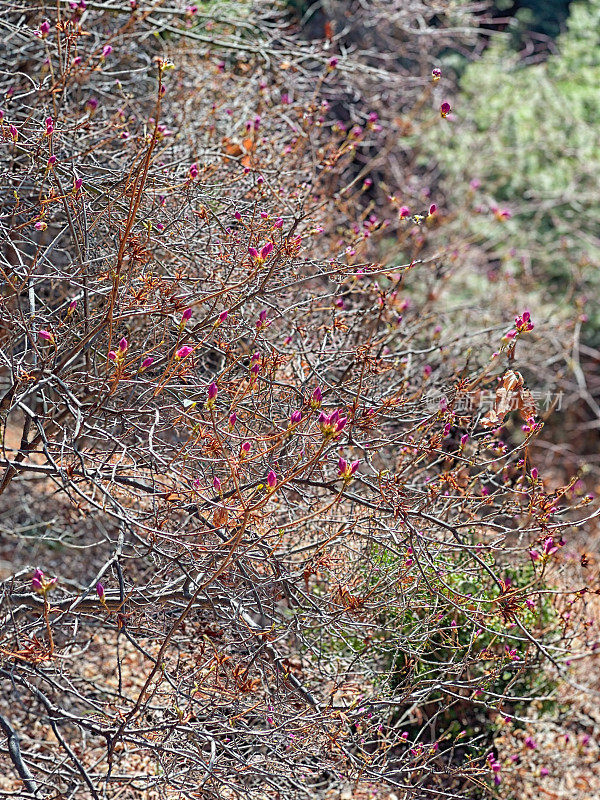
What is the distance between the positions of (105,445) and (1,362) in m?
0.99

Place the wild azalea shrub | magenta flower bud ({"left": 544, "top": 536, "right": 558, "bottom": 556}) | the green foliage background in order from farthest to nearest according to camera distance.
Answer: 1. the green foliage background
2. magenta flower bud ({"left": 544, "top": 536, "right": 558, "bottom": 556})
3. the wild azalea shrub

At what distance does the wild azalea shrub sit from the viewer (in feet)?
8.01

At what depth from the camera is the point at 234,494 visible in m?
2.37

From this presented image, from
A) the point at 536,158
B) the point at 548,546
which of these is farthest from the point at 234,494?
the point at 536,158

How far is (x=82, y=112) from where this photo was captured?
4.14 m

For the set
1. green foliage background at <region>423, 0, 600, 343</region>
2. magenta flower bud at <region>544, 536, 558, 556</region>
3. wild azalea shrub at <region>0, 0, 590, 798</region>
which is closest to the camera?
wild azalea shrub at <region>0, 0, 590, 798</region>

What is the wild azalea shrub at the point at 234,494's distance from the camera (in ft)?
8.01

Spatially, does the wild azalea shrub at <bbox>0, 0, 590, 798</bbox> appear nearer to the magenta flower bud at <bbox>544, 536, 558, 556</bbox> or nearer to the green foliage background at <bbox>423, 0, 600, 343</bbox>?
the magenta flower bud at <bbox>544, 536, 558, 556</bbox>

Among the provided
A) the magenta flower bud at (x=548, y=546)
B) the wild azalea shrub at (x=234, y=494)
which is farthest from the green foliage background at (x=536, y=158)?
the magenta flower bud at (x=548, y=546)

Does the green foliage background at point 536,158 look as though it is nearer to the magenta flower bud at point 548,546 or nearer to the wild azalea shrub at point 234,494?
the wild azalea shrub at point 234,494

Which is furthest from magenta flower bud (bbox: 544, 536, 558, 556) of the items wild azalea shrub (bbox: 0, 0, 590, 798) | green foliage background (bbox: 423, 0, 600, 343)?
green foliage background (bbox: 423, 0, 600, 343)

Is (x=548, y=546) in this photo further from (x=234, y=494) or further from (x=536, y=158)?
(x=536, y=158)

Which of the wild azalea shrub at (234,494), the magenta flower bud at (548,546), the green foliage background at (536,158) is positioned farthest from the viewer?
the green foliage background at (536,158)

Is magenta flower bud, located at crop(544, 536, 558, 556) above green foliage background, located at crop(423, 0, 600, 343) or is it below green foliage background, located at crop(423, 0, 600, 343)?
above
